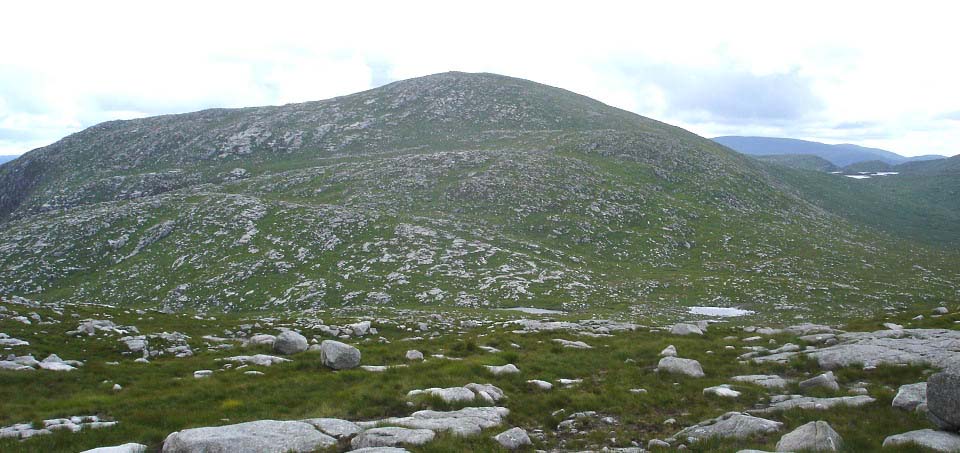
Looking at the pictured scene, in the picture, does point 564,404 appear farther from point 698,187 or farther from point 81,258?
point 698,187

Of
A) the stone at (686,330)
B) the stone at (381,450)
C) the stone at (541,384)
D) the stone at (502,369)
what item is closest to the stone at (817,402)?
the stone at (541,384)

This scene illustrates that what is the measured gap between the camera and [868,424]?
12297mm

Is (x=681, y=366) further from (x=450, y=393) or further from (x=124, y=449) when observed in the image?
(x=124, y=449)

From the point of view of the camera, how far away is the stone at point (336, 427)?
12.3m

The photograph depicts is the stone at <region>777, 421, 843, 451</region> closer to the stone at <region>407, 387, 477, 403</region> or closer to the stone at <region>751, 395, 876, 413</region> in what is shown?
the stone at <region>751, 395, 876, 413</region>

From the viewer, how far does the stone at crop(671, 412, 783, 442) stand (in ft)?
40.0

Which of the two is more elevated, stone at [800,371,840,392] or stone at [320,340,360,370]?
stone at [320,340,360,370]

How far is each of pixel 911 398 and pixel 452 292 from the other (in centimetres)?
4395

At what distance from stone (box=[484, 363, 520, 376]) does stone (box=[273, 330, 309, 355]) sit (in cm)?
967

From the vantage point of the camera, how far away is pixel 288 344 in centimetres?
2294

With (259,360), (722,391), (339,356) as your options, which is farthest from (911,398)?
(259,360)

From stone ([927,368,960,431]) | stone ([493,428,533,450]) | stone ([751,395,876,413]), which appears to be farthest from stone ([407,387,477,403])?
stone ([927,368,960,431])

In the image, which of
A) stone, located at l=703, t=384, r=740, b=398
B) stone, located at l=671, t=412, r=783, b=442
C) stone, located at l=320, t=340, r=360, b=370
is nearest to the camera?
stone, located at l=671, t=412, r=783, b=442

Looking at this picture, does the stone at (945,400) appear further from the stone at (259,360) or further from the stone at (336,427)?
the stone at (259,360)
